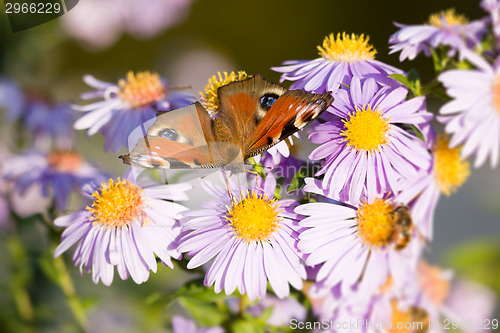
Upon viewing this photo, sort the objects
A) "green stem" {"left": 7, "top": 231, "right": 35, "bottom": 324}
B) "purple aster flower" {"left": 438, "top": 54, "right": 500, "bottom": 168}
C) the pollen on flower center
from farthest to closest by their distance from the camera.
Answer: "green stem" {"left": 7, "top": 231, "right": 35, "bottom": 324} < the pollen on flower center < "purple aster flower" {"left": 438, "top": 54, "right": 500, "bottom": 168}

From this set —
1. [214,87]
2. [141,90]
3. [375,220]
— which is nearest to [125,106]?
[141,90]

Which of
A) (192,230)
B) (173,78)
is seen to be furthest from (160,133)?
(173,78)

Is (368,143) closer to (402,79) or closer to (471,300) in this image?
(402,79)

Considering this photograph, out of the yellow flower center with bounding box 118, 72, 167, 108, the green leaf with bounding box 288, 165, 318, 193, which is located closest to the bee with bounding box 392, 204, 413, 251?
the green leaf with bounding box 288, 165, 318, 193

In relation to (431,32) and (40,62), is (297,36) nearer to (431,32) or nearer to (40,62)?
(431,32)

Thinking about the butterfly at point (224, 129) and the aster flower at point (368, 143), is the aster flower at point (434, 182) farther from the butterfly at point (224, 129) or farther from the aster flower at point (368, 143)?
the butterfly at point (224, 129)

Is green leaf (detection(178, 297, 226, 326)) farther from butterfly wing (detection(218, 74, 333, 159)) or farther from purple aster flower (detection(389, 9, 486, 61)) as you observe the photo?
purple aster flower (detection(389, 9, 486, 61))

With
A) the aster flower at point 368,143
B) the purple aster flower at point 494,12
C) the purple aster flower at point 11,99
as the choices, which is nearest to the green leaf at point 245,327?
the aster flower at point 368,143
